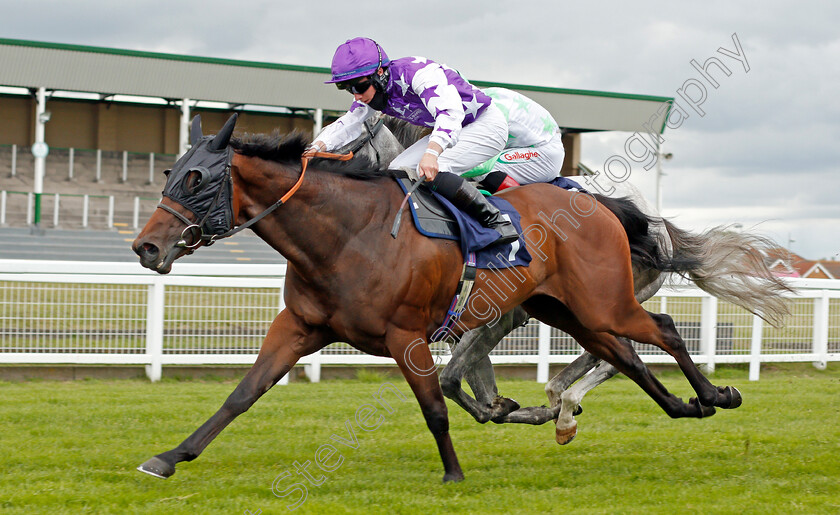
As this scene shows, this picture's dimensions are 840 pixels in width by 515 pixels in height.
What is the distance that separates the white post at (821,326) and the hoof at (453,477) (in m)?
6.72

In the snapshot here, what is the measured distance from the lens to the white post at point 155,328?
7297 mm

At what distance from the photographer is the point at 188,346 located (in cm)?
752

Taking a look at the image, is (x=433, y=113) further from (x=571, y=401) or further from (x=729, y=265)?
(x=729, y=265)

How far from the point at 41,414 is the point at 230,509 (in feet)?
8.82

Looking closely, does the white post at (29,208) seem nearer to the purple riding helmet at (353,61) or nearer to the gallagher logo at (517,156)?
the gallagher logo at (517,156)

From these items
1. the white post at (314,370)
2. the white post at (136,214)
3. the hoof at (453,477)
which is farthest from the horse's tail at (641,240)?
the white post at (136,214)

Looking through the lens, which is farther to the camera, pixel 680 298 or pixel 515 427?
pixel 680 298

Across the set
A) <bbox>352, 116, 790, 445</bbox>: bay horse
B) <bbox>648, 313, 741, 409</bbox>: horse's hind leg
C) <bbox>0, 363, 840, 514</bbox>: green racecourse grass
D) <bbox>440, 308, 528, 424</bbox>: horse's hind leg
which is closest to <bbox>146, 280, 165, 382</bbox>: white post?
<bbox>0, 363, 840, 514</bbox>: green racecourse grass

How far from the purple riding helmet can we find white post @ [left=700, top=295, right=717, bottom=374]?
5943 millimetres

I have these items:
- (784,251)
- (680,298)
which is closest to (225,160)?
(784,251)

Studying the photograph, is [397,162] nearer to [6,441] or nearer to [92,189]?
[6,441]

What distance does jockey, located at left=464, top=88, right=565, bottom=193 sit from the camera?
15.4ft

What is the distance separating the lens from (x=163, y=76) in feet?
68.0

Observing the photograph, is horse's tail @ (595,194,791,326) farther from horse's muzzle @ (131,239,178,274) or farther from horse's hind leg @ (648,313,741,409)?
horse's muzzle @ (131,239,178,274)
